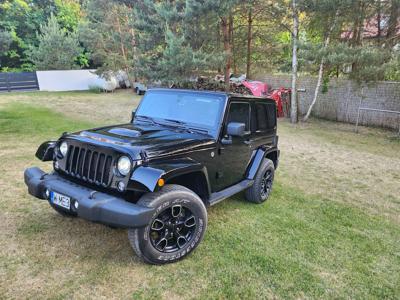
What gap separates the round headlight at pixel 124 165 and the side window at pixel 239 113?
4.48 feet

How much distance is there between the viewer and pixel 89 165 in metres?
2.86

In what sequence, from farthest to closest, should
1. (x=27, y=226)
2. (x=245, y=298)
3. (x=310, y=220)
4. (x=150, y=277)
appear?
(x=310, y=220) < (x=27, y=226) < (x=150, y=277) < (x=245, y=298)

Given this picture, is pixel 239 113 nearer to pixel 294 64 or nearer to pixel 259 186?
pixel 259 186

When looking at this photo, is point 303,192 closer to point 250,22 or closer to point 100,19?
point 250,22

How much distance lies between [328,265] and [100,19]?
24.1 m

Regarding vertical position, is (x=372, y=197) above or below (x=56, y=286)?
below

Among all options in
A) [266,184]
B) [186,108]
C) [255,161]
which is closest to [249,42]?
[266,184]

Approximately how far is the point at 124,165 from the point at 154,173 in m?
0.28

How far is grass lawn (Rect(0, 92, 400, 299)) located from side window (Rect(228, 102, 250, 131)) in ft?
3.99

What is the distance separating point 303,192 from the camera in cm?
489

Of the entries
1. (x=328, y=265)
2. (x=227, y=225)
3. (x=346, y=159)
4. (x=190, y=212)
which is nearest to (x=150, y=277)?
(x=190, y=212)

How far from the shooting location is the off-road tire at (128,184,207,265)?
262 centimetres

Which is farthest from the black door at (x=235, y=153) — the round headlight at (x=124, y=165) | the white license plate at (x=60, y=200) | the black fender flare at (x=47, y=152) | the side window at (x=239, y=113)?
the black fender flare at (x=47, y=152)

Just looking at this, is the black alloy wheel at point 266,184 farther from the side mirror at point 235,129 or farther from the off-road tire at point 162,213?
the off-road tire at point 162,213
